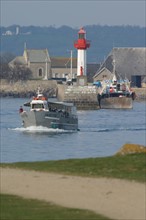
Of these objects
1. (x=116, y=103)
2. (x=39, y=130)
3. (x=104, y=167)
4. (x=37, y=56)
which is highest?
(x=104, y=167)

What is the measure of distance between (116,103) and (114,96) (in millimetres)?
4725

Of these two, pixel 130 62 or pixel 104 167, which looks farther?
pixel 130 62

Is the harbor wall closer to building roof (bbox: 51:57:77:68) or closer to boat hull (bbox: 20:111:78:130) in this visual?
building roof (bbox: 51:57:77:68)

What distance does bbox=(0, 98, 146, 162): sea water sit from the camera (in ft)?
110

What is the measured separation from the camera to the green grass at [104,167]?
17938 mm

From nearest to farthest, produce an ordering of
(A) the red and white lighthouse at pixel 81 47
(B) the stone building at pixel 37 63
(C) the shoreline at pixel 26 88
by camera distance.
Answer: (A) the red and white lighthouse at pixel 81 47, (C) the shoreline at pixel 26 88, (B) the stone building at pixel 37 63

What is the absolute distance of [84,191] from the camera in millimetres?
16562

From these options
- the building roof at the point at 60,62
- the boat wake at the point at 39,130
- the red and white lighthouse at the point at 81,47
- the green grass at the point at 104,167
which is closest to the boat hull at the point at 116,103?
the red and white lighthouse at the point at 81,47

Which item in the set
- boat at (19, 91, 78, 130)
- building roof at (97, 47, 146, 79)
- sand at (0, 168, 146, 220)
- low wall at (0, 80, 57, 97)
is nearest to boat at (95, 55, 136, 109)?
building roof at (97, 47, 146, 79)

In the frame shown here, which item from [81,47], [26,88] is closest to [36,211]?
[81,47]

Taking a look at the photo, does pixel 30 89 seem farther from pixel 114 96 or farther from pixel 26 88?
pixel 114 96

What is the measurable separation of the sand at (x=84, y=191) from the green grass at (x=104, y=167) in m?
0.36

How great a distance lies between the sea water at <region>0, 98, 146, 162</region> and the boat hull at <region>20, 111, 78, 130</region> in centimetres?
31

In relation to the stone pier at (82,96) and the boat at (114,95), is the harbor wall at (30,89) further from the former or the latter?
the stone pier at (82,96)
